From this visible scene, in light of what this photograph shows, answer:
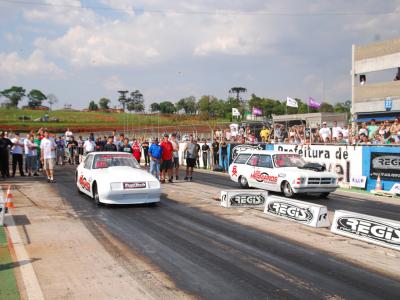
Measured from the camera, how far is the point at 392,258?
7266 millimetres

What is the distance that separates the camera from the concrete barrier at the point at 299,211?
974 cm

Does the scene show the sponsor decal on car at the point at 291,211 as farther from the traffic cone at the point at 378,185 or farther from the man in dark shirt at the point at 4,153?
the man in dark shirt at the point at 4,153

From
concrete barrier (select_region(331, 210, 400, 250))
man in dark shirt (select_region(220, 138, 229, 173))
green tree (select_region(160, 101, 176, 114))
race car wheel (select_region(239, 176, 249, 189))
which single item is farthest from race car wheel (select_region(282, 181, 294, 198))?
green tree (select_region(160, 101, 176, 114))

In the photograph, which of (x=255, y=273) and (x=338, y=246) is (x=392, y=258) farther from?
(x=255, y=273)

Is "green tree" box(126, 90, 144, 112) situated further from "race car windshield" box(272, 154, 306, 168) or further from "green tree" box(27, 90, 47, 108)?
"race car windshield" box(272, 154, 306, 168)

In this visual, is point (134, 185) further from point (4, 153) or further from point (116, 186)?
point (4, 153)

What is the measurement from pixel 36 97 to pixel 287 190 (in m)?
150

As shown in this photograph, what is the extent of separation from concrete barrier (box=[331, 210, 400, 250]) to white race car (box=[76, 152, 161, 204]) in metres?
4.79

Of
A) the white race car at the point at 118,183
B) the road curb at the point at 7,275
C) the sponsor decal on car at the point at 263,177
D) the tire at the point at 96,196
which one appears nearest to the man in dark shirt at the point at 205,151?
the sponsor decal on car at the point at 263,177

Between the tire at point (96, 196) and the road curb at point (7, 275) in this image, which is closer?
the road curb at point (7, 275)

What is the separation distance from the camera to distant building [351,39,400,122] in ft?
125

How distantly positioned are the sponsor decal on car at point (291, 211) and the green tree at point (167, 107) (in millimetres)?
112528

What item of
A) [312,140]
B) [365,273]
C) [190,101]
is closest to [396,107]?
[312,140]

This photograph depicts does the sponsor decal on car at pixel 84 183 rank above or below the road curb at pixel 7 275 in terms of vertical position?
above
